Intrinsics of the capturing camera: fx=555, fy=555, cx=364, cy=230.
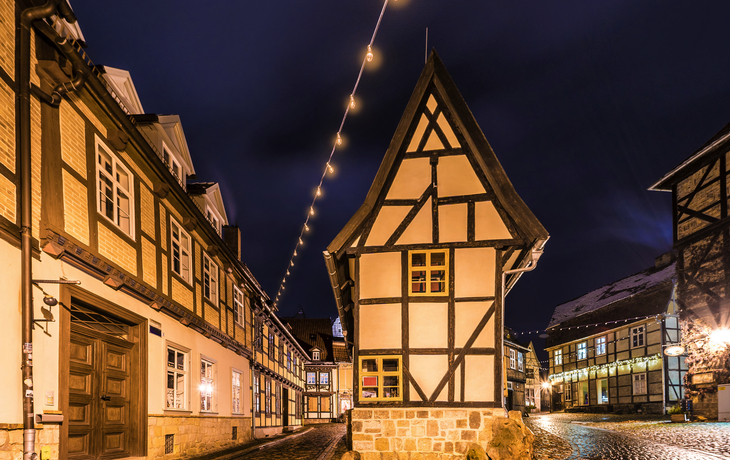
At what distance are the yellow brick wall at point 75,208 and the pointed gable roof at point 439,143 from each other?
5.03 meters

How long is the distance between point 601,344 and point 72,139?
119ft

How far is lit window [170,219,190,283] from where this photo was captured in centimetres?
1320

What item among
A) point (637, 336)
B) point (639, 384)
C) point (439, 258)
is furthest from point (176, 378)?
point (637, 336)

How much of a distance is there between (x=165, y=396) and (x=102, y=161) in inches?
205

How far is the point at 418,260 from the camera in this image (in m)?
12.7

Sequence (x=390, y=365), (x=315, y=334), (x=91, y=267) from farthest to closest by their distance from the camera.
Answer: (x=315, y=334)
(x=390, y=365)
(x=91, y=267)

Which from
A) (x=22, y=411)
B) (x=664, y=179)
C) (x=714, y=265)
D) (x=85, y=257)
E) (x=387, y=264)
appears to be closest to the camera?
(x=22, y=411)

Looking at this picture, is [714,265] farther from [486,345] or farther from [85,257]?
[85,257]

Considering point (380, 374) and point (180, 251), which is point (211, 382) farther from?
point (380, 374)

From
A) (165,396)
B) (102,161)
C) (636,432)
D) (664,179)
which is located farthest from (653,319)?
(102,161)

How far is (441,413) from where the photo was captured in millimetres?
11438

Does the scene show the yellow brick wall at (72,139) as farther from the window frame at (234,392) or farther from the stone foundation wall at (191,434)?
the window frame at (234,392)

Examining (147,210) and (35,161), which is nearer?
(35,161)

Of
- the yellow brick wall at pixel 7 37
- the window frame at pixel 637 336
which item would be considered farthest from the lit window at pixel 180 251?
the window frame at pixel 637 336
